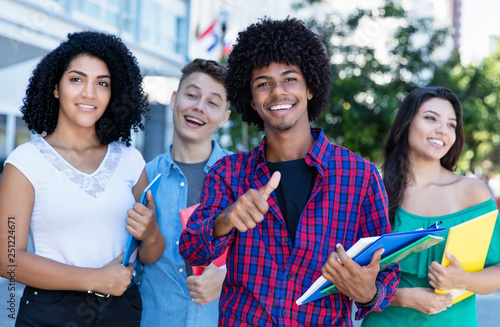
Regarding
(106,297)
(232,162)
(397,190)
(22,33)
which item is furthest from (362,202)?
(22,33)

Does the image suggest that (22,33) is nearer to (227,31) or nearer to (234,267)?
(234,267)

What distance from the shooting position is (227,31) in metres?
16.1

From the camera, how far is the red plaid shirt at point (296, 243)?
1.89 meters

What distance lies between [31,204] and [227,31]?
48.1 ft

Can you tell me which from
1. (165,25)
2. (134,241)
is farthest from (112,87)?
(165,25)

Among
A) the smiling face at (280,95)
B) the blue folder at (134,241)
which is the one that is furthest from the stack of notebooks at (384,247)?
the blue folder at (134,241)

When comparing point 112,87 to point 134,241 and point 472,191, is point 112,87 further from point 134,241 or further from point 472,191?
point 472,191

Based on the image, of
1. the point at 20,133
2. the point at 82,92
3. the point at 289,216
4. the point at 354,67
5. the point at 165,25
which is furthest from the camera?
the point at 165,25

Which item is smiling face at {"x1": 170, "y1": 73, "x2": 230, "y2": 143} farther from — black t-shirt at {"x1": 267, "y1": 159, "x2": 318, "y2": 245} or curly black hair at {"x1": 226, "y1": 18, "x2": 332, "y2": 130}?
black t-shirt at {"x1": 267, "y1": 159, "x2": 318, "y2": 245}

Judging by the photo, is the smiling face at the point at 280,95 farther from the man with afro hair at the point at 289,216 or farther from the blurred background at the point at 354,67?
the blurred background at the point at 354,67

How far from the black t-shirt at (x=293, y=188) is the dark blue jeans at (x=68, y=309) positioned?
0.85 m

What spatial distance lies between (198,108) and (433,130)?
4.36 feet

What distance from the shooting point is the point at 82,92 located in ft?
7.64

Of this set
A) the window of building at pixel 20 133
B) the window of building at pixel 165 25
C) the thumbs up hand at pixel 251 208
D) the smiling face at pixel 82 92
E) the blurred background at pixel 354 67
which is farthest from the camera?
the window of building at pixel 165 25
